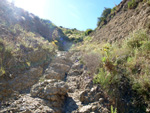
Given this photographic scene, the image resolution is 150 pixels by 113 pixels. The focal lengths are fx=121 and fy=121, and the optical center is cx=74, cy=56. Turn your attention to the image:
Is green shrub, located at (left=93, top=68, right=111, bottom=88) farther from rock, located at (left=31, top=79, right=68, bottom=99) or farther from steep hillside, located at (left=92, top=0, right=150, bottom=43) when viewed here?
steep hillside, located at (left=92, top=0, right=150, bottom=43)

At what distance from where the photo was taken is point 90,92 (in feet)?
12.5

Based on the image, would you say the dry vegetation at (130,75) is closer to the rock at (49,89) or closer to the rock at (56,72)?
the rock at (49,89)

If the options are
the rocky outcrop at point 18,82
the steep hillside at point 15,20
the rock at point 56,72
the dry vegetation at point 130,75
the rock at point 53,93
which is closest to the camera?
the dry vegetation at point 130,75

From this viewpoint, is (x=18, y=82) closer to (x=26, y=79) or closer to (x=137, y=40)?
(x=26, y=79)

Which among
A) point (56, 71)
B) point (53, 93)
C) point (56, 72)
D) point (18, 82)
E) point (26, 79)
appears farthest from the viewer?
point (56, 71)

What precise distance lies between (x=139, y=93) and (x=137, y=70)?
2.36 feet

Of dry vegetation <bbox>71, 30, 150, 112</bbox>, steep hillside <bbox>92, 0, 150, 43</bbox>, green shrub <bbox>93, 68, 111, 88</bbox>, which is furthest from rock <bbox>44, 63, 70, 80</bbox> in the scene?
steep hillside <bbox>92, 0, 150, 43</bbox>

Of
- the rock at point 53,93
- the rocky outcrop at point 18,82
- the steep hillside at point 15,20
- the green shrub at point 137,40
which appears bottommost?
the rock at point 53,93

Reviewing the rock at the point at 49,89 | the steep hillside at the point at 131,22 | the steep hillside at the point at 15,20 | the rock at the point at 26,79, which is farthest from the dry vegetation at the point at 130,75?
the steep hillside at the point at 15,20

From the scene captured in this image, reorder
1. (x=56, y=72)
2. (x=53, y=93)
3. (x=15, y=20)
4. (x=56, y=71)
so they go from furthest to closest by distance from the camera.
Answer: (x=15, y=20), (x=56, y=71), (x=56, y=72), (x=53, y=93)

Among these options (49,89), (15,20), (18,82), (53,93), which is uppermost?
(15,20)

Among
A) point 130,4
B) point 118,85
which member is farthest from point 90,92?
point 130,4

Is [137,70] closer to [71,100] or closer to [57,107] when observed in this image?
[71,100]

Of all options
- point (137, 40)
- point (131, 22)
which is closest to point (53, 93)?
point (137, 40)
